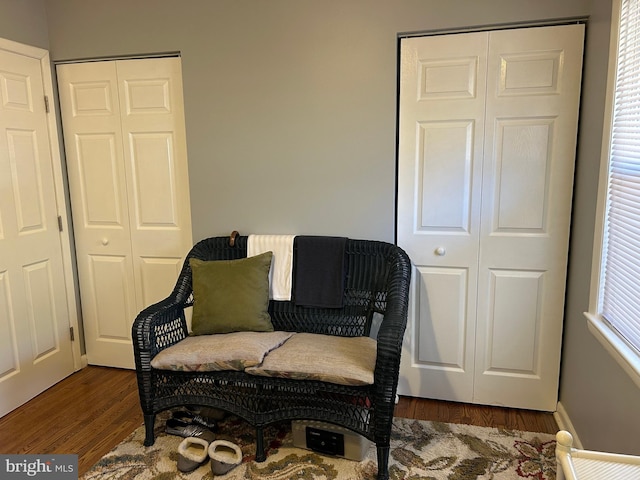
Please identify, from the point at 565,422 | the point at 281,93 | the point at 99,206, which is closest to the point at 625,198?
the point at 565,422

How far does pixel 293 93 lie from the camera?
2492 mm

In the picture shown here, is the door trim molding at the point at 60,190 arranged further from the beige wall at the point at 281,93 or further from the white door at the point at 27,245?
the beige wall at the point at 281,93

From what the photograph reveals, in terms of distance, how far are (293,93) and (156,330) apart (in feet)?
4.70

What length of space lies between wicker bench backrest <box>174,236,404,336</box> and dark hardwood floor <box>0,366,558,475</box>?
0.58 metres

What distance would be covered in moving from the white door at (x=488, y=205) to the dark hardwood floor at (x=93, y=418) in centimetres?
10

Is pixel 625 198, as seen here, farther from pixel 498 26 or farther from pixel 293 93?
pixel 293 93

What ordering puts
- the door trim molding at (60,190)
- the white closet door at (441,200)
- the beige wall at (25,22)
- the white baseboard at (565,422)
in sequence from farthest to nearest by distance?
the door trim molding at (60,190)
the beige wall at (25,22)
the white closet door at (441,200)
the white baseboard at (565,422)

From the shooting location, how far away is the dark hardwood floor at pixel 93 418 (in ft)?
7.33

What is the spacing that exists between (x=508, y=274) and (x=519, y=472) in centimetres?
95

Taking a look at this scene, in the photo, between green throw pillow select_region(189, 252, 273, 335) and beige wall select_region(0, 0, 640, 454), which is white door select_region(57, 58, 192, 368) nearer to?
beige wall select_region(0, 0, 640, 454)

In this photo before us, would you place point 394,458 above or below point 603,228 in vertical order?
below

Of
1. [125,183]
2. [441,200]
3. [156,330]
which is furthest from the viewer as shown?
[125,183]

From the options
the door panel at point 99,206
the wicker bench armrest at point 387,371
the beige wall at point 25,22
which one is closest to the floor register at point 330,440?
the wicker bench armrest at point 387,371

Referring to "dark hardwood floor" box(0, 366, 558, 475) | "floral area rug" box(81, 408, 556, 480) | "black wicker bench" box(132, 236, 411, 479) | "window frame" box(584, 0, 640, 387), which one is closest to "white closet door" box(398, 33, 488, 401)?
"dark hardwood floor" box(0, 366, 558, 475)
